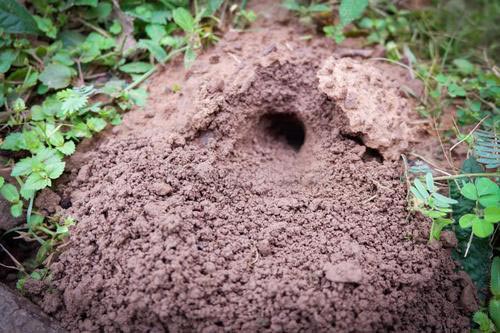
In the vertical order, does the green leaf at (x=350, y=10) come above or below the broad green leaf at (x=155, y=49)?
above

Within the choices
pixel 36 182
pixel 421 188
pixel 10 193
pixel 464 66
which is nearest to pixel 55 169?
pixel 36 182

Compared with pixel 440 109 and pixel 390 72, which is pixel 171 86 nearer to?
pixel 390 72

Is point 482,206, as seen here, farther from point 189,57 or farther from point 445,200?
point 189,57

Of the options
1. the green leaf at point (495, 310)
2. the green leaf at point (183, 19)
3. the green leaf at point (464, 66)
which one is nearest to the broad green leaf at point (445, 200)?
the green leaf at point (495, 310)

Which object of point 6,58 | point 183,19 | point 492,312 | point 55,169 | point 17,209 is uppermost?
point 183,19

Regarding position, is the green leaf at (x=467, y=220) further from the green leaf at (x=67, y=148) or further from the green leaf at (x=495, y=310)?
the green leaf at (x=67, y=148)

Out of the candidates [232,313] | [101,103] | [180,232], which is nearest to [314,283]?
[232,313]
